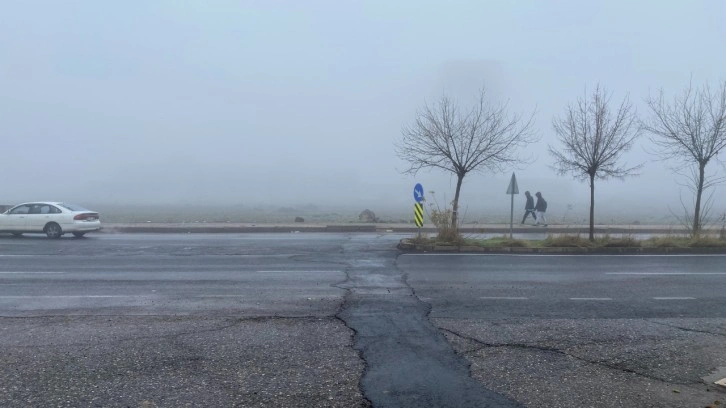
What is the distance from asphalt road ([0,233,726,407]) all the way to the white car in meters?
10.1

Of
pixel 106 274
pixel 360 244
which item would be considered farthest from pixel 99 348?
pixel 360 244

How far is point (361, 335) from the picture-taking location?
28.0ft

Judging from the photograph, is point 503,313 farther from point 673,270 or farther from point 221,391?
point 673,270

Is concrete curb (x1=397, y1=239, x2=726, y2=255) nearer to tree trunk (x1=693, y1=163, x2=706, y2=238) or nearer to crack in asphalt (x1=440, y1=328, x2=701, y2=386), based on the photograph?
tree trunk (x1=693, y1=163, x2=706, y2=238)

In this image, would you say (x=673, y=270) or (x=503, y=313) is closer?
(x=503, y=313)

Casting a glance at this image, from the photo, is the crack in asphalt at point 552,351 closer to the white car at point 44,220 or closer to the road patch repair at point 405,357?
the road patch repair at point 405,357

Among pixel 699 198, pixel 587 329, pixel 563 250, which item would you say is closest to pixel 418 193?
pixel 563 250

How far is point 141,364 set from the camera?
7.19 m

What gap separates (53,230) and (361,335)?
20714 millimetres

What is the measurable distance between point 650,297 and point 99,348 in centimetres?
876

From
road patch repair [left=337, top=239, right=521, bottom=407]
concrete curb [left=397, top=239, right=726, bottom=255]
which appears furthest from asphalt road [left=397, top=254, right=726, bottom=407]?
concrete curb [left=397, top=239, right=726, bottom=255]

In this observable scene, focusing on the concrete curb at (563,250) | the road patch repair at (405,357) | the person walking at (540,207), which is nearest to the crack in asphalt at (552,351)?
the road patch repair at (405,357)

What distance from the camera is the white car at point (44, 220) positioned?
25719mm

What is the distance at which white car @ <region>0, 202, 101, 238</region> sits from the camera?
25.7 metres
